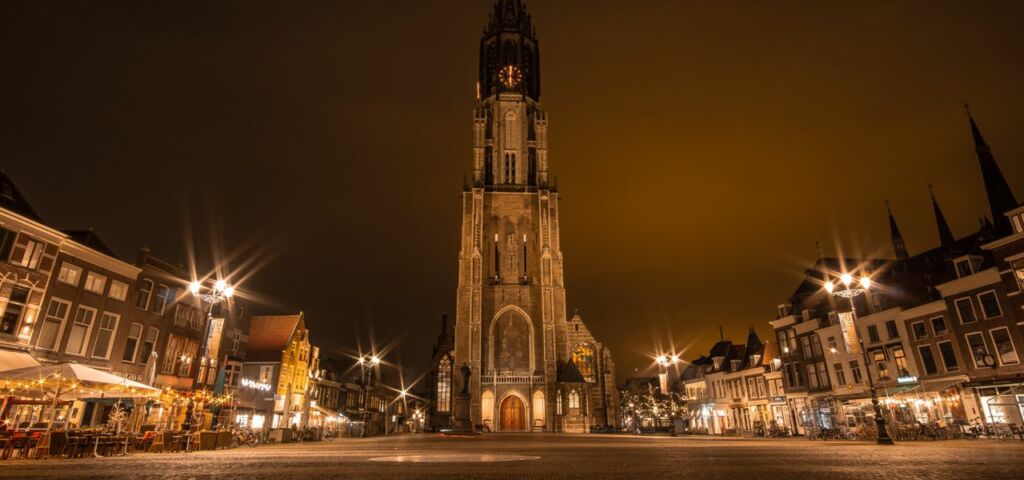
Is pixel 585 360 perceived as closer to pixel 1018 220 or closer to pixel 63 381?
pixel 1018 220

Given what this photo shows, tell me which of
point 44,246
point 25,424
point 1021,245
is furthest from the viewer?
point 1021,245

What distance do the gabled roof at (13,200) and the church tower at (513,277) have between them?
104 ft

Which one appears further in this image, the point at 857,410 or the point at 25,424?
the point at 857,410

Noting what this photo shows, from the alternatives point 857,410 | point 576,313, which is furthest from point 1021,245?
point 576,313

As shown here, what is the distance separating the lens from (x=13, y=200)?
19094 millimetres

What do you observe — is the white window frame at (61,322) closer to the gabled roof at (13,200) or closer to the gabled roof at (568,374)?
the gabled roof at (13,200)

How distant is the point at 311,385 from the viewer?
39.2 m

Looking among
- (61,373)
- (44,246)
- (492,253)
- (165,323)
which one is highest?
(492,253)

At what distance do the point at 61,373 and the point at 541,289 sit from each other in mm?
39237

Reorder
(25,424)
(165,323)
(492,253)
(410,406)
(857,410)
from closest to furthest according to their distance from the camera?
(25,424)
(165,323)
(857,410)
(492,253)
(410,406)

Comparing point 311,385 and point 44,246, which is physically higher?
point 44,246

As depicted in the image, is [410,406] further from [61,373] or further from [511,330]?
[61,373]

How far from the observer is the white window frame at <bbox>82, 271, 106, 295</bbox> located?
824 inches

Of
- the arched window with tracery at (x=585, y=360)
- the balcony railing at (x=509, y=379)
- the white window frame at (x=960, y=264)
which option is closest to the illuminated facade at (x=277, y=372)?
the balcony railing at (x=509, y=379)
